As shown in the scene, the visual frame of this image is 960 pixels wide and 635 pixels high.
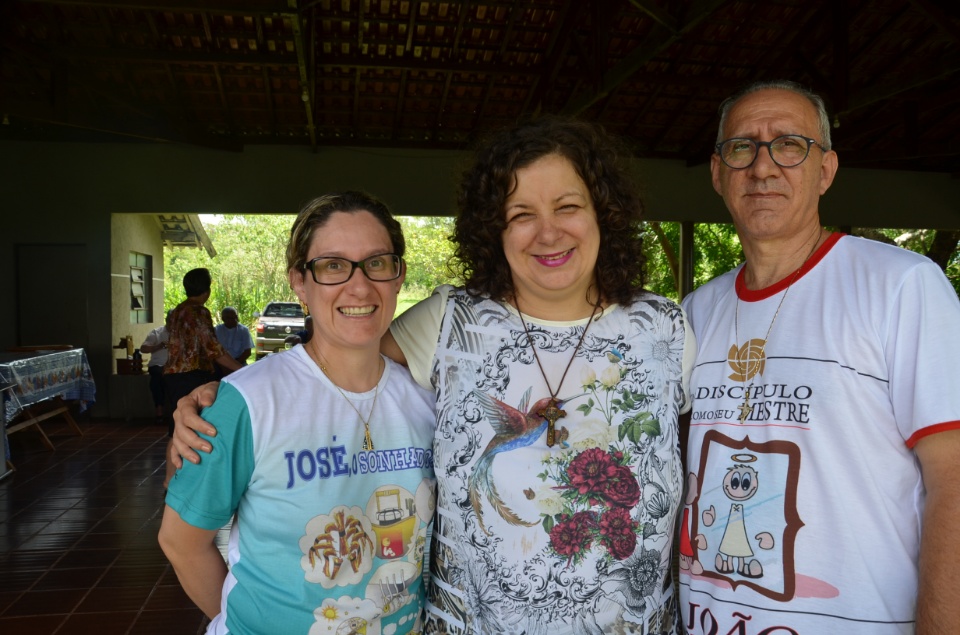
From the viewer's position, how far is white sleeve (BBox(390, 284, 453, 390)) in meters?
1.64

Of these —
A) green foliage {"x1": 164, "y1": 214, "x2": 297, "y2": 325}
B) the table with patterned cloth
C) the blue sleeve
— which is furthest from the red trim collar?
green foliage {"x1": 164, "y1": 214, "x2": 297, "y2": 325}

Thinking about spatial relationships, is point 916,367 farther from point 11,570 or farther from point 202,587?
point 11,570

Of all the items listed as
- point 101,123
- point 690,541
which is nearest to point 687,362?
point 690,541

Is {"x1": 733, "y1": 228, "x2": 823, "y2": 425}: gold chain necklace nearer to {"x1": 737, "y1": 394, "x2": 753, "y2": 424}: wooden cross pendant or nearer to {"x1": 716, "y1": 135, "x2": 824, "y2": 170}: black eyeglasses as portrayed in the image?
{"x1": 737, "y1": 394, "x2": 753, "y2": 424}: wooden cross pendant

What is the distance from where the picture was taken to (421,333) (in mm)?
1661

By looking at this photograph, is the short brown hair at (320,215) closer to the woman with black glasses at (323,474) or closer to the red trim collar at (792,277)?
the woman with black glasses at (323,474)

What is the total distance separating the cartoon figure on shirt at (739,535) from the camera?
1.35 m

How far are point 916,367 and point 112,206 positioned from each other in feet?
33.0

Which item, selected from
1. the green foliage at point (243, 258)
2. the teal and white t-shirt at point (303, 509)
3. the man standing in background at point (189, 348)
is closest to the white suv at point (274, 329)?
the green foliage at point (243, 258)

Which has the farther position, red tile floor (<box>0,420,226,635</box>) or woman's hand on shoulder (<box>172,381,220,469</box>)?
red tile floor (<box>0,420,226,635</box>)

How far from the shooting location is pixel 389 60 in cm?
781

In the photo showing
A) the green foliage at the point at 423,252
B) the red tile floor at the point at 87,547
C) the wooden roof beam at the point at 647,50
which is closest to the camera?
the red tile floor at the point at 87,547

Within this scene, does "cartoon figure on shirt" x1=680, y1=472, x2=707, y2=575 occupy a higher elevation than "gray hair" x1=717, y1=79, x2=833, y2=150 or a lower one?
lower

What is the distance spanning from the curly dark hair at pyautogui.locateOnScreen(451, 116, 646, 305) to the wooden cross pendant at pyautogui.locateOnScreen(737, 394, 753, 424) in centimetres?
36
